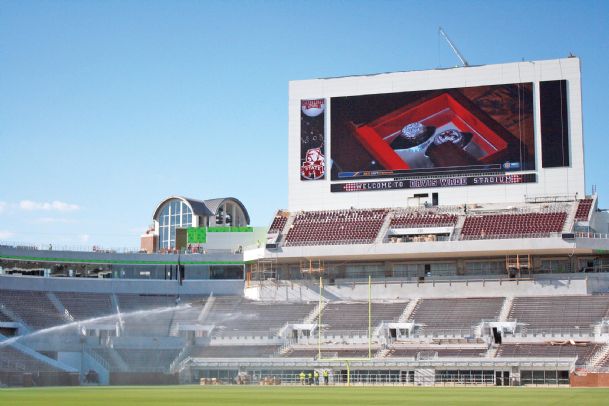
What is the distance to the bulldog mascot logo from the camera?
94.3 m

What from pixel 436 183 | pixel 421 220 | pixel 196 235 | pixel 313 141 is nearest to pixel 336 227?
pixel 421 220

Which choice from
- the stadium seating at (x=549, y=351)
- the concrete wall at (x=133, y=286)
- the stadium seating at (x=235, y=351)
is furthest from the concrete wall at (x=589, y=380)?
the concrete wall at (x=133, y=286)

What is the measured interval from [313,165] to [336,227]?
21.5 feet

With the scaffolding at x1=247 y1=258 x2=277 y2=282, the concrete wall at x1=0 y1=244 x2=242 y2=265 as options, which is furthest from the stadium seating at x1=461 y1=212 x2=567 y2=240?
the concrete wall at x1=0 y1=244 x2=242 y2=265

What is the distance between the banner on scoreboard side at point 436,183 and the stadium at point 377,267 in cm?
13

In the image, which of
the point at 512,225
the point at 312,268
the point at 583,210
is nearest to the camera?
the point at 583,210

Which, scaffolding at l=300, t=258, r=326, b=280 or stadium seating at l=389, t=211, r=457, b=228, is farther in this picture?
scaffolding at l=300, t=258, r=326, b=280

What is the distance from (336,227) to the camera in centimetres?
9219

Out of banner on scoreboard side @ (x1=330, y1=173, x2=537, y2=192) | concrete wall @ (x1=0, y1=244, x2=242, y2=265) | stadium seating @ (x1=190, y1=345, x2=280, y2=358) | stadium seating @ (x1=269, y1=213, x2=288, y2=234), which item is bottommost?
stadium seating @ (x1=190, y1=345, x2=280, y2=358)

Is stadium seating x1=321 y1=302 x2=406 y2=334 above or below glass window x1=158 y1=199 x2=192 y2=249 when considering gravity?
below

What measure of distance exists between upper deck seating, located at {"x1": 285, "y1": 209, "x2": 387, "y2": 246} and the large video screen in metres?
3.51

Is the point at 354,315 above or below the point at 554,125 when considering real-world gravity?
below

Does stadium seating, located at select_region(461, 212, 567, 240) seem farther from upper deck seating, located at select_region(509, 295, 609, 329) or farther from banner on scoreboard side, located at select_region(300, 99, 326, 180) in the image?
banner on scoreboard side, located at select_region(300, 99, 326, 180)

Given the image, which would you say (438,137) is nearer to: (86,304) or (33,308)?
(86,304)
